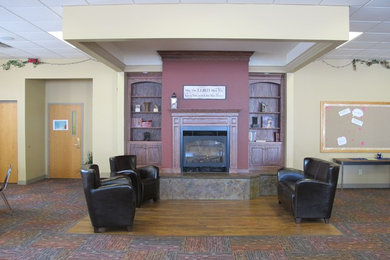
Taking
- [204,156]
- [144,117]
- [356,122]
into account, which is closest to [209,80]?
[204,156]

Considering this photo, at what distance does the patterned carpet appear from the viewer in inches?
127

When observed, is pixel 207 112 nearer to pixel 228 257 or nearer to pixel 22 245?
pixel 228 257

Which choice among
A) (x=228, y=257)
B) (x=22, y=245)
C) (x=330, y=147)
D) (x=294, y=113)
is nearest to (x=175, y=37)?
(x=228, y=257)

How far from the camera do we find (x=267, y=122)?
7164 mm

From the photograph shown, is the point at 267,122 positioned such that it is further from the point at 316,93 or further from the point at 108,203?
the point at 108,203

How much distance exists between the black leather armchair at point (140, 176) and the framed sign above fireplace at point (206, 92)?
1855 millimetres

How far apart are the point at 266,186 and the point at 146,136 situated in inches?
123

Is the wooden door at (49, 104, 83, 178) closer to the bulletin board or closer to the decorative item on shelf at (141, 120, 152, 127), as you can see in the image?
the decorative item on shelf at (141, 120, 152, 127)

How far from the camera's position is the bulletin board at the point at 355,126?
6836mm

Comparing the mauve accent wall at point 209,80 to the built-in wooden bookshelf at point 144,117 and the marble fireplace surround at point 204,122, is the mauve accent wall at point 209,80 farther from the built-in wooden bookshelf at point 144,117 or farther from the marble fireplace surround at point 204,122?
the built-in wooden bookshelf at point 144,117

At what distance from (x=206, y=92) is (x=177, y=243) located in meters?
3.65

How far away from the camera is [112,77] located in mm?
6988

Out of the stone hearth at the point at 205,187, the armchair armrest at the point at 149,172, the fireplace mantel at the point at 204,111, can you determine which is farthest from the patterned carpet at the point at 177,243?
the fireplace mantel at the point at 204,111

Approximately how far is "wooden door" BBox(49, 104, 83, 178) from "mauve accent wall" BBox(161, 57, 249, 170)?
285cm
